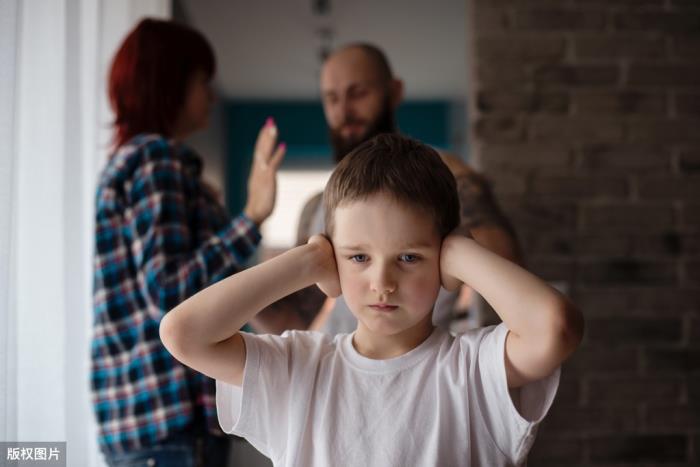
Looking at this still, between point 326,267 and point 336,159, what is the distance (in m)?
0.71

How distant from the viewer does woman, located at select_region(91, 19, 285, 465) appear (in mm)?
1108

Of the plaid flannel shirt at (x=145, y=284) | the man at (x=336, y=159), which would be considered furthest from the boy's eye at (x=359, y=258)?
the plaid flannel shirt at (x=145, y=284)

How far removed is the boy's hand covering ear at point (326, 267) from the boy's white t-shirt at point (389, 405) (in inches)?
3.4

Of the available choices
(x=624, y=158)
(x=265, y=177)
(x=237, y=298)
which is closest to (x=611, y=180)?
(x=624, y=158)

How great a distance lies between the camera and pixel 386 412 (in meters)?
0.75

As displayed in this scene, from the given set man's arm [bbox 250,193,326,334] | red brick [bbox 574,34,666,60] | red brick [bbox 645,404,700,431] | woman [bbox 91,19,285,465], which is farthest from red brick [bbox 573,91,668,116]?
woman [bbox 91,19,285,465]

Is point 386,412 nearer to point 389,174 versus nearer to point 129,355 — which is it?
point 389,174

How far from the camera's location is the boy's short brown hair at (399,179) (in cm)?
74

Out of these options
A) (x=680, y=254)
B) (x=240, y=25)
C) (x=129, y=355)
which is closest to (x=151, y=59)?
Result: (x=129, y=355)

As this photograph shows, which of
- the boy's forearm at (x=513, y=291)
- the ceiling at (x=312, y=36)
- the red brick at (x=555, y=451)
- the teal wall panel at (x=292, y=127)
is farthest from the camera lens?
the teal wall panel at (x=292, y=127)

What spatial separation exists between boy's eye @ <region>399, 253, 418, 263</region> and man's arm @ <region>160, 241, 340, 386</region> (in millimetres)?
87

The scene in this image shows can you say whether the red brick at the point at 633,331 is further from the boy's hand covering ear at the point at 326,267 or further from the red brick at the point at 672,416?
the boy's hand covering ear at the point at 326,267

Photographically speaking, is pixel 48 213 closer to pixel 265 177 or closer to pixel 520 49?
pixel 265 177

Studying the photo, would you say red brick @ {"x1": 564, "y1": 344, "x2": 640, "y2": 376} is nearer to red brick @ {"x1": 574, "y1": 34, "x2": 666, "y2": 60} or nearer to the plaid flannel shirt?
red brick @ {"x1": 574, "y1": 34, "x2": 666, "y2": 60}
